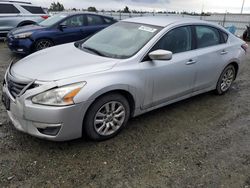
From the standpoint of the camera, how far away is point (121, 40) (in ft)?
11.6

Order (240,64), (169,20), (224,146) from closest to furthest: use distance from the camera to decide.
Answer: (224,146)
(169,20)
(240,64)

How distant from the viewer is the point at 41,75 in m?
2.72

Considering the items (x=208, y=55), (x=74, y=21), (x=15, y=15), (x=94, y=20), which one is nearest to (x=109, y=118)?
(x=208, y=55)

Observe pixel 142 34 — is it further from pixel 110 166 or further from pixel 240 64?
pixel 240 64

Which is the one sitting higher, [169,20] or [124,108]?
[169,20]

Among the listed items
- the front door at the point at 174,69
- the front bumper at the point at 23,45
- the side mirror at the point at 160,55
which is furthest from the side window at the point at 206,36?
the front bumper at the point at 23,45

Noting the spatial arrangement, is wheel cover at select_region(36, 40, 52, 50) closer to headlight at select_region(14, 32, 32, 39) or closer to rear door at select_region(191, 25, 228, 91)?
headlight at select_region(14, 32, 32, 39)

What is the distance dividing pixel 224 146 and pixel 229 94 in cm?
215

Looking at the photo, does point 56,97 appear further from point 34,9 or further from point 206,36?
point 34,9

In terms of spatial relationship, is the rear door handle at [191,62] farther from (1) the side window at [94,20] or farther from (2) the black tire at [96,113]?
(1) the side window at [94,20]

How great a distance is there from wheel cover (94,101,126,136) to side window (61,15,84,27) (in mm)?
5555

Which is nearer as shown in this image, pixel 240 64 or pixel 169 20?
pixel 169 20

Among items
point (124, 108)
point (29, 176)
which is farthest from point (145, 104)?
point (29, 176)

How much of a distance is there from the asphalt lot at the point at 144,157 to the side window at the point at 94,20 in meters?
5.34
